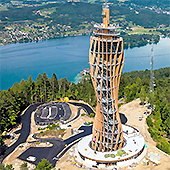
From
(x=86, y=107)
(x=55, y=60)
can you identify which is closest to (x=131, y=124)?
(x=86, y=107)

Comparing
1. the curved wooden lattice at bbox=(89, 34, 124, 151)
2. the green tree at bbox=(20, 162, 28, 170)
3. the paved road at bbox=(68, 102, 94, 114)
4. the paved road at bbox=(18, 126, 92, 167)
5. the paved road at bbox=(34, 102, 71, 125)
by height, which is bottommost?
the paved road at bbox=(68, 102, 94, 114)

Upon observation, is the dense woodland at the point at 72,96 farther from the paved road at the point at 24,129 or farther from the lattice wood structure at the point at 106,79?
the lattice wood structure at the point at 106,79

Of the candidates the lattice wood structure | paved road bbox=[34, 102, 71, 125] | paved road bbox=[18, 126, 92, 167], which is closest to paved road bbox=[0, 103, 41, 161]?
paved road bbox=[34, 102, 71, 125]

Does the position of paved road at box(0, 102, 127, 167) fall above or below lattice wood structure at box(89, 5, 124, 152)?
below

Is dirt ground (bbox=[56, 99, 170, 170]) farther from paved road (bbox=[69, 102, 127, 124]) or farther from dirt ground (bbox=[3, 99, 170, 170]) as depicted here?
paved road (bbox=[69, 102, 127, 124])

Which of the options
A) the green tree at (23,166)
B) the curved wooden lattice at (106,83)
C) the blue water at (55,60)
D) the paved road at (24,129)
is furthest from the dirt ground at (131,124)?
the blue water at (55,60)

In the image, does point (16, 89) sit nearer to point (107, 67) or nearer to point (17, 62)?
point (107, 67)

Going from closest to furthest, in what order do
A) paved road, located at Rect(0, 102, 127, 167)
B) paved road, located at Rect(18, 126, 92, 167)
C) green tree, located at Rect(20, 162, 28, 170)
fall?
1. green tree, located at Rect(20, 162, 28, 170)
2. paved road, located at Rect(18, 126, 92, 167)
3. paved road, located at Rect(0, 102, 127, 167)

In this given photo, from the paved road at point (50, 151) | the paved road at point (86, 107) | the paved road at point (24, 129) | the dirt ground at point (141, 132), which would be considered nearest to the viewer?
the dirt ground at point (141, 132)
